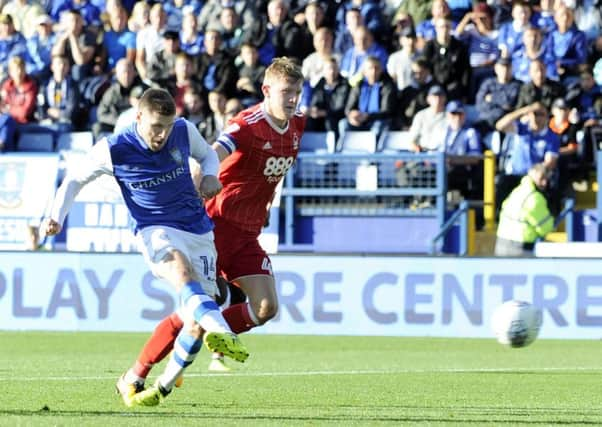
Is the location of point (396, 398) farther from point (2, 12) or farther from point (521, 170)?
point (2, 12)

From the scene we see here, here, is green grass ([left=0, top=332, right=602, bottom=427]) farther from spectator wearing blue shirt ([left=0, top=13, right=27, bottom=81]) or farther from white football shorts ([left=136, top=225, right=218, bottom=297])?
spectator wearing blue shirt ([left=0, top=13, right=27, bottom=81])

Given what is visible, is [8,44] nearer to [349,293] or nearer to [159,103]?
[349,293]

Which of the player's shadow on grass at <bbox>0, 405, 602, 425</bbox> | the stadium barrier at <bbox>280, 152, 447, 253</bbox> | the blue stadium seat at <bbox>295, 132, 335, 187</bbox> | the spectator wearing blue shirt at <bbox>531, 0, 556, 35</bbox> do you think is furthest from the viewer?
the spectator wearing blue shirt at <bbox>531, 0, 556, 35</bbox>

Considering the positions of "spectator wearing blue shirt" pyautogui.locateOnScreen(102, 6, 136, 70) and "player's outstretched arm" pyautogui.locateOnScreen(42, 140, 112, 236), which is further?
"spectator wearing blue shirt" pyautogui.locateOnScreen(102, 6, 136, 70)

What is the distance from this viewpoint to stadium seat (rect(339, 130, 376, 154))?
758 inches

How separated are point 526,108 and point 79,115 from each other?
6.72 metres

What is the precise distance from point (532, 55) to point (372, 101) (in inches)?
90.1

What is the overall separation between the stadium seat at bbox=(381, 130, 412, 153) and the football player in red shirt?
8.89 meters

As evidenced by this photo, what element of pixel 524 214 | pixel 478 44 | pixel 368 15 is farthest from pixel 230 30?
pixel 524 214

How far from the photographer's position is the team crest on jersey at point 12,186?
19594 mm

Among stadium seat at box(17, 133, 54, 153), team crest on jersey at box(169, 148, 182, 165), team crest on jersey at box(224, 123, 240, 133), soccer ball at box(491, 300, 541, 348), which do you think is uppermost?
team crest on jersey at box(224, 123, 240, 133)

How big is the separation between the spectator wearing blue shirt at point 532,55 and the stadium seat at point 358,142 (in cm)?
229

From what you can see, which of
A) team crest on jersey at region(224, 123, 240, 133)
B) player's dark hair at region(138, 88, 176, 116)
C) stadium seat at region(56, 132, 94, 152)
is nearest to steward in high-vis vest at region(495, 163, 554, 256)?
stadium seat at region(56, 132, 94, 152)

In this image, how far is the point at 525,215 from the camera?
17.9 m
